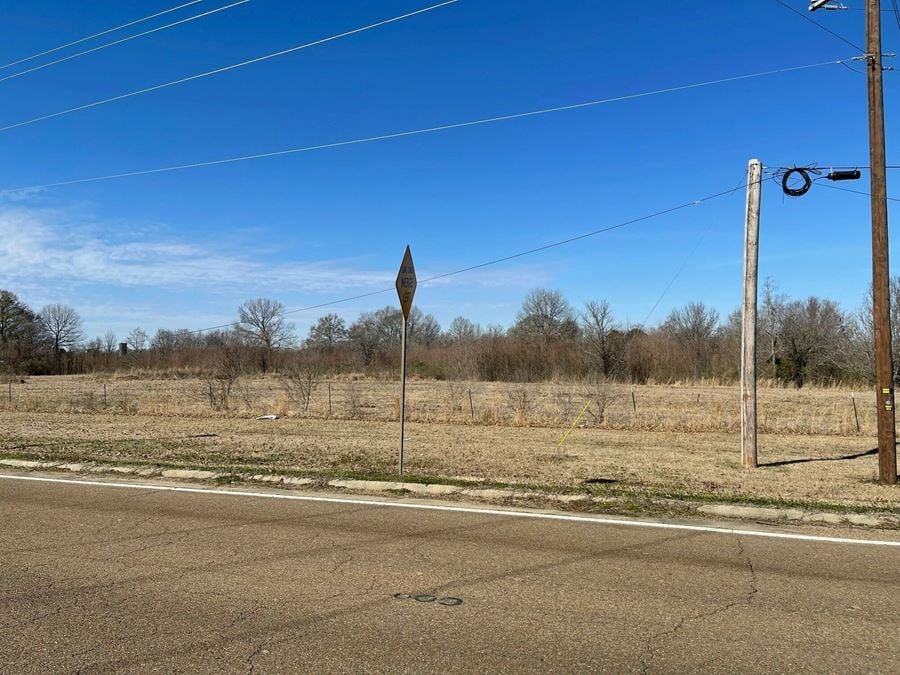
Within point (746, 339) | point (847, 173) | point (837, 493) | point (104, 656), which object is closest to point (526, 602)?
point (104, 656)

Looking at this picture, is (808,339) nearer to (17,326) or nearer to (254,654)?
(254,654)

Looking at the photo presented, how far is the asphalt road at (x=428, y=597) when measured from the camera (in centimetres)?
395

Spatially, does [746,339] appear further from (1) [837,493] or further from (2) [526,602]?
(2) [526,602]

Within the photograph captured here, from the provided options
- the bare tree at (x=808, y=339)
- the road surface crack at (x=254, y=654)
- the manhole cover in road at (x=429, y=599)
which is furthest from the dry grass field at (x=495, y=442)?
the bare tree at (x=808, y=339)

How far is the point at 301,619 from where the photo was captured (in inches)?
177

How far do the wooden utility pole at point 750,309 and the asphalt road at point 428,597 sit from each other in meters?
5.50

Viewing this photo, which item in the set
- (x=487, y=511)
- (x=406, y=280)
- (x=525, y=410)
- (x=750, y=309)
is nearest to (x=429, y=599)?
Answer: (x=487, y=511)

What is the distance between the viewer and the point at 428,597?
4973mm

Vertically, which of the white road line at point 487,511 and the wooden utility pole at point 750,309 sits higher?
the wooden utility pole at point 750,309

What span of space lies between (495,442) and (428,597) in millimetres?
11384

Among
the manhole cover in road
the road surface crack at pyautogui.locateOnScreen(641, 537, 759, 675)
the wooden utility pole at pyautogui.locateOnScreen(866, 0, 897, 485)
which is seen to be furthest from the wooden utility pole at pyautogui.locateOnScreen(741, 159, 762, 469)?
the manhole cover in road

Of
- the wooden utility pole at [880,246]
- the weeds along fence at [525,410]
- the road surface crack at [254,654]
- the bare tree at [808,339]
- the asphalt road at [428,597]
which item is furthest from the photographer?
the bare tree at [808,339]

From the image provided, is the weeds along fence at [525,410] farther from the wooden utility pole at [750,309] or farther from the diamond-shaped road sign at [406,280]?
the diamond-shaped road sign at [406,280]

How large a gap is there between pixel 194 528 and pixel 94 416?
17869mm
